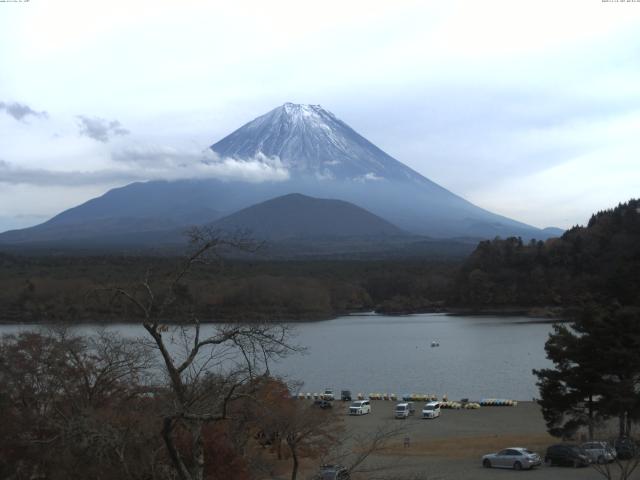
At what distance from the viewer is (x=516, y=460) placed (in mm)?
11070

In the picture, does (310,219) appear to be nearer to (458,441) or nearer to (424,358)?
(424,358)

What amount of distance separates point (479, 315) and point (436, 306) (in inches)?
254

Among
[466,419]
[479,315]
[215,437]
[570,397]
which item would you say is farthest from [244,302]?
[215,437]

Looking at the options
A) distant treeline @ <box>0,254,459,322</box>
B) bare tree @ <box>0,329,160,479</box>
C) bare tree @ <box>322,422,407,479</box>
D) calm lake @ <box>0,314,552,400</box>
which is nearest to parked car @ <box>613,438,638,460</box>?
bare tree @ <box>322,422,407,479</box>

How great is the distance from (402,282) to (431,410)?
44.9 meters

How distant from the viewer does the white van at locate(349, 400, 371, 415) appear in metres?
19.4

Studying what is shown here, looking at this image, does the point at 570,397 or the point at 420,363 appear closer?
the point at 570,397

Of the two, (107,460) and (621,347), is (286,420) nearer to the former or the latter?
(107,460)

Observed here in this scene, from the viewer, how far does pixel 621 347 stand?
12219 millimetres

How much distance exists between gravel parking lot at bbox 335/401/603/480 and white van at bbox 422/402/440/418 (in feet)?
0.52

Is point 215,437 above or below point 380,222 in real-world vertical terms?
below

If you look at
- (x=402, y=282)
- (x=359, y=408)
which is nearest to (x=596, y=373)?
(x=359, y=408)

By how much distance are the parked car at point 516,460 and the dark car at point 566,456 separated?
0.62ft

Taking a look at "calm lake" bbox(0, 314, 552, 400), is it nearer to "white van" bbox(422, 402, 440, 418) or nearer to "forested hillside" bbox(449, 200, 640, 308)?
"white van" bbox(422, 402, 440, 418)
